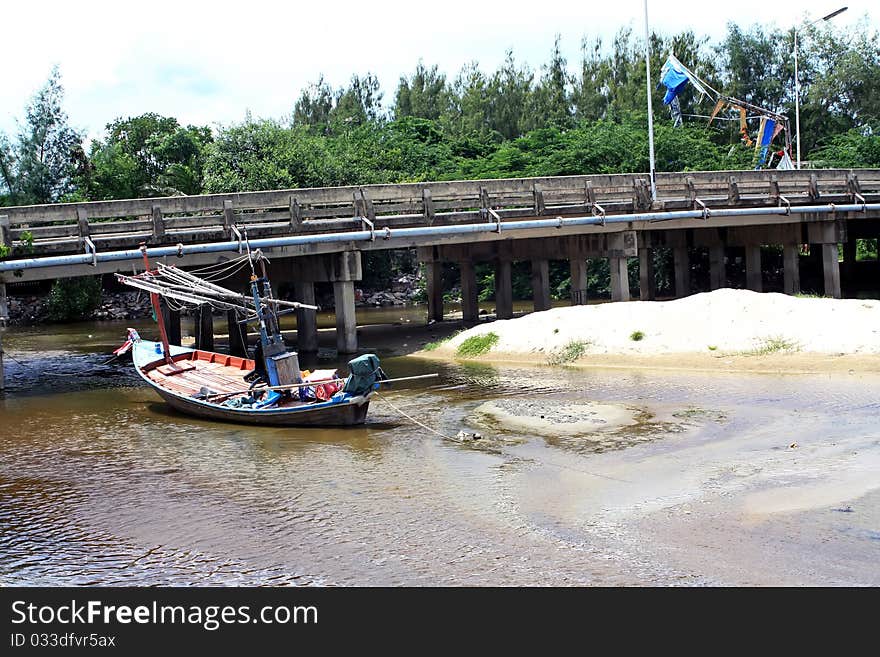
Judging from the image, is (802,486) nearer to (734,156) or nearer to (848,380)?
(848,380)

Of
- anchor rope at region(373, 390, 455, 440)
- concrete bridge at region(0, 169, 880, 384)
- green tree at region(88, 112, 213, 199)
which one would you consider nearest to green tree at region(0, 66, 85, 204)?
green tree at region(88, 112, 213, 199)

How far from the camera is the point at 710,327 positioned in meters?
25.1

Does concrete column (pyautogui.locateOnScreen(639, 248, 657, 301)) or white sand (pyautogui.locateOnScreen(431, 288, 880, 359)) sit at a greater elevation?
concrete column (pyautogui.locateOnScreen(639, 248, 657, 301))

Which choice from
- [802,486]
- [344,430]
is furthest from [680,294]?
[802,486]

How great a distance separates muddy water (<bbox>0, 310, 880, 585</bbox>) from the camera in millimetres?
10914

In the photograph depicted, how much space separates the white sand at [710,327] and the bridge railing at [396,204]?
4.32 meters

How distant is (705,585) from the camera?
995cm

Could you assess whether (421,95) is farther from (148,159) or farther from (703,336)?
(703,336)

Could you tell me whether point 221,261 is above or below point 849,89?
below

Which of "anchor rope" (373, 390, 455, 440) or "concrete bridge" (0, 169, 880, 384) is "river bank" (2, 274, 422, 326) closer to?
"concrete bridge" (0, 169, 880, 384)

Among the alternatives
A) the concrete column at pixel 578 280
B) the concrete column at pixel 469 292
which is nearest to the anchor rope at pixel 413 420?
the concrete column at pixel 578 280

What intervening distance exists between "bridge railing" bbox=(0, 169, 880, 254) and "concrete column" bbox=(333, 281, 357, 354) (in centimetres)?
171

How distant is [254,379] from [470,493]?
8.46 metres

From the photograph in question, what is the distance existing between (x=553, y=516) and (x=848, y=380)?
10.7 metres
